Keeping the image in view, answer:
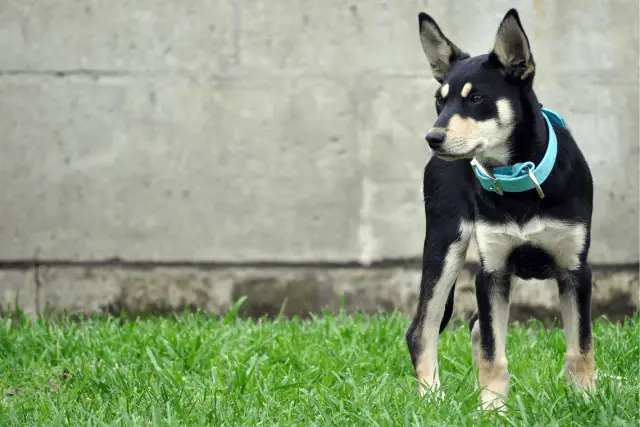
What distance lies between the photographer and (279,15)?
5914mm

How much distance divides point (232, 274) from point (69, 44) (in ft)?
6.00

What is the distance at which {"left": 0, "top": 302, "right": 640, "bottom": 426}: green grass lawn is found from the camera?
3.33 metres

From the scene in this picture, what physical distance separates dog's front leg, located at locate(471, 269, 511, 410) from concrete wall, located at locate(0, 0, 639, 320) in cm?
246

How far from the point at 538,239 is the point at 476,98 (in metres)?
0.57

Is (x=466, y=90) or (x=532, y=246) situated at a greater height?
(x=466, y=90)

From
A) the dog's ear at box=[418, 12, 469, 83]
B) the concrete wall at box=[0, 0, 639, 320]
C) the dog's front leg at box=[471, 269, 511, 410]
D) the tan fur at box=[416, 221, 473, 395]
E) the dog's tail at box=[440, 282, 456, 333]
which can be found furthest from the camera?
the concrete wall at box=[0, 0, 639, 320]

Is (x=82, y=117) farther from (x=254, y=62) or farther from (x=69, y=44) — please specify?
(x=254, y=62)

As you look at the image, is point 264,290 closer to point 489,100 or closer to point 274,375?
point 274,375

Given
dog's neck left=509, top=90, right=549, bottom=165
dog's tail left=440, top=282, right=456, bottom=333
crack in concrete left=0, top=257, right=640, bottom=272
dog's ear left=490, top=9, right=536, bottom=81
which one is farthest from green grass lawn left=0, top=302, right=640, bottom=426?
dog's ear left=490, top=9, right=536, bottom=81

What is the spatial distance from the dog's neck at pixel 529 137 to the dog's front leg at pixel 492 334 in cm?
46

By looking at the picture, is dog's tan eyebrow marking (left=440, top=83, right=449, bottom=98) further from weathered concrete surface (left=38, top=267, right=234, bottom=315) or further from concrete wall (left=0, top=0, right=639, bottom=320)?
weathered concrete surface (left=38, top=267, right=234, bottom=315)

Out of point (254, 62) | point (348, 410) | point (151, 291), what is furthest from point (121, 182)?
point (348, 410)

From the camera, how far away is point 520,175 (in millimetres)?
3350

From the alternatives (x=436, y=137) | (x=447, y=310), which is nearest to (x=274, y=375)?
(x=447, y=310)
